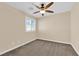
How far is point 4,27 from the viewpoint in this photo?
3.84 metres

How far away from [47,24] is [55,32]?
0.93 metres

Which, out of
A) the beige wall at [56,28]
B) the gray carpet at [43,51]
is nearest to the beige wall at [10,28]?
the gray carpet at [43,51]

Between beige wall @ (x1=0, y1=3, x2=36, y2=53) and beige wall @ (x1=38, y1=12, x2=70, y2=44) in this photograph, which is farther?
beige wall @ (x1=38, y1=12, x2=70, y2=44)

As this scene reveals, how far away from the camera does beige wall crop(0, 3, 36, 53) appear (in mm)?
3746

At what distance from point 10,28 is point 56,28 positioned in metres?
3.38

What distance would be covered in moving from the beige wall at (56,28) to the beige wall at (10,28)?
2417 millimetres

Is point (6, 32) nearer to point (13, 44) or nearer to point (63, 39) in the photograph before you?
point (13, 44)

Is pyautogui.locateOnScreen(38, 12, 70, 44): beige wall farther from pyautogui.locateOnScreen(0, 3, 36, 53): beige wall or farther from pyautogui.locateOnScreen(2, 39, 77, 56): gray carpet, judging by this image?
pyautogui.locateOnScreen(0, 3, 36, 53): beige wall

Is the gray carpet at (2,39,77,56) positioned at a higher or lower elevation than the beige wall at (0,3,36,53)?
lower

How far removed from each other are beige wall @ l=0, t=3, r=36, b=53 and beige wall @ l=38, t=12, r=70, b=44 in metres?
2.42

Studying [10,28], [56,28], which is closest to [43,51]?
[10,28]

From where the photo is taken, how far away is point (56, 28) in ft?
21.5

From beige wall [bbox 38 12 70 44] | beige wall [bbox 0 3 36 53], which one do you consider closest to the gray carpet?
beige wall [bbox 0 3 36 53]

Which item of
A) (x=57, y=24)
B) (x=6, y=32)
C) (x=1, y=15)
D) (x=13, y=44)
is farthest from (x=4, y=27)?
(x=57, y=24)
